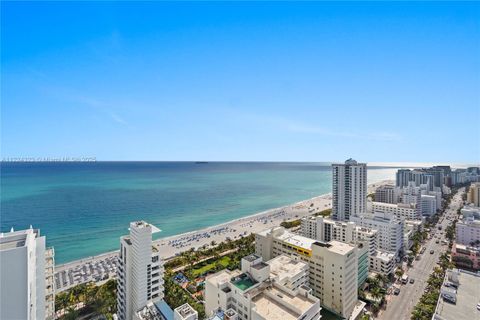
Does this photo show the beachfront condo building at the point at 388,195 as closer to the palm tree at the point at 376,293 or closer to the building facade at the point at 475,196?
the building facade at the point at 475,196

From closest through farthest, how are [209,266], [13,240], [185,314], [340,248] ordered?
1. [13,240]
2. [185,314]
3. [340,248]
4. [209,266]

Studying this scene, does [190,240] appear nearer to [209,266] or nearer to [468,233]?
[209,266]

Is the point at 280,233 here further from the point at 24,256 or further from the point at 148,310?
the point at 24,256

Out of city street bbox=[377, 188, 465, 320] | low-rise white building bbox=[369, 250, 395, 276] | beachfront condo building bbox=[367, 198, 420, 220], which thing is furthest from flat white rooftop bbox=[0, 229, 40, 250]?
beachfront condo building bbox=[367, 198, 420, 220]

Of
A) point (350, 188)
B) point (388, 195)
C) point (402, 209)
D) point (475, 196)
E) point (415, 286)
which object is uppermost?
point (350, 188)

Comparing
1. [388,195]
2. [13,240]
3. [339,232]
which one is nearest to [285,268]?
[339,232]

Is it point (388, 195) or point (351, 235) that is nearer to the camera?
point (351, 235)

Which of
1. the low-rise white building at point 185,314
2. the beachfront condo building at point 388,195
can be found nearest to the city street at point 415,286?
the low-rise white building at point 185,314

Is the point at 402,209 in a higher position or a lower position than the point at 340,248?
lower
